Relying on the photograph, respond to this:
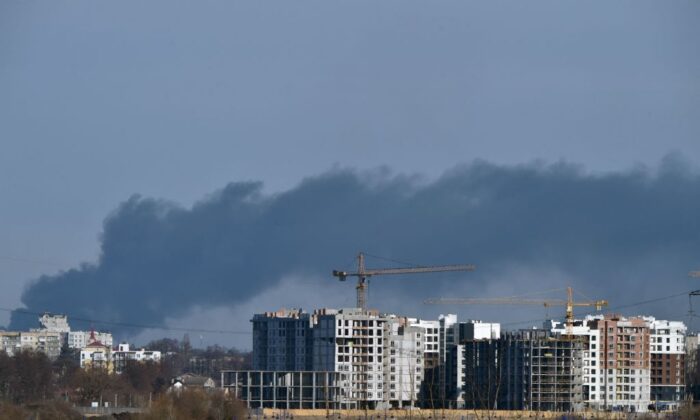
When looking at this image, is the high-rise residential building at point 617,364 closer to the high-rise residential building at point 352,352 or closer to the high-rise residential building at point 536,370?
the high-rise residential building at point 536,370

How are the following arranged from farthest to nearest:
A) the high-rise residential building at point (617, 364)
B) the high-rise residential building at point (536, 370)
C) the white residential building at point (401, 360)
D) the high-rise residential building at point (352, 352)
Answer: the high-rise residential building at point (617, 364) < the white residential building at point (401, 360) < the high-rise residential building at point (352, 352) < the high-rise residential building at point (536, 370)

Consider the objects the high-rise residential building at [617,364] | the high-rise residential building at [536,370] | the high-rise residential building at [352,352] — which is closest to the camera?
the high-rise residential building at [536,370]

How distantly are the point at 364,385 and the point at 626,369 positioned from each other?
2407 centimetres

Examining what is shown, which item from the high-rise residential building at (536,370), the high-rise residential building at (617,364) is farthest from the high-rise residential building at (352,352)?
the high-rise residential building at (617,364)

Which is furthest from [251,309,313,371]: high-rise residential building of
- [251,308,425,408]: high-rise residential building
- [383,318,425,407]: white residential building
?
[383,318,425,407]: white residential building

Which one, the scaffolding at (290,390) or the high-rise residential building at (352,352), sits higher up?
the high-rise residential building at (352,352)

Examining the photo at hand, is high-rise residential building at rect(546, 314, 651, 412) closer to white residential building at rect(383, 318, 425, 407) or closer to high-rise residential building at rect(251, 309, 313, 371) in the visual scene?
white residential building at rect(383, 318, 425, 407)

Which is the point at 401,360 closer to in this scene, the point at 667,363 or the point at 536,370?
the point at 536,370

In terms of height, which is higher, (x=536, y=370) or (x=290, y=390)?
(x=536, y=370)

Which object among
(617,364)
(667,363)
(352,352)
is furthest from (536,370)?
(667,363)

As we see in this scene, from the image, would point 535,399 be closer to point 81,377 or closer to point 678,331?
point 678,331

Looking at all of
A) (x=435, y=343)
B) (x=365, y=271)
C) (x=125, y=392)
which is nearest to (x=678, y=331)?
(x=435, y=343)

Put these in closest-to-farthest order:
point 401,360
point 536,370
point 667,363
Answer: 1. point 536,370
2. point 401,360
3. point 667,363

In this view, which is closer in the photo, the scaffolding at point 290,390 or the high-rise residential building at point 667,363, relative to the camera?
the scaffolding at point 290,390
